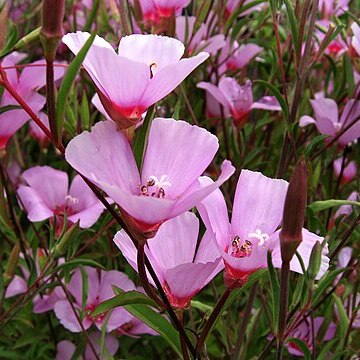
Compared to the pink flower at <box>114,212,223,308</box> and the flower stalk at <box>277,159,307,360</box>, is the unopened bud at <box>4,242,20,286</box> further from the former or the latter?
the flower stalk at <box>277,159,307,360</box>

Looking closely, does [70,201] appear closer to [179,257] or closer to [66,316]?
[66,316]

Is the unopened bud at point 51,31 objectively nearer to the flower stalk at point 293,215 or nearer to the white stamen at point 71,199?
the flower stalk at point 293,215

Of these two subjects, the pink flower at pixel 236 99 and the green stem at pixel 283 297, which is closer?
the green stem at pixel 283 297

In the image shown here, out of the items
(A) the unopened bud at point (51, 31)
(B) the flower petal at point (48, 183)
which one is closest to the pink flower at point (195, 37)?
(B) the flower petal at point (48, 183)

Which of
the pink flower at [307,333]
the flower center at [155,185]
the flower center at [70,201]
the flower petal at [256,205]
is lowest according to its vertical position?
the pink flower at [307,333]

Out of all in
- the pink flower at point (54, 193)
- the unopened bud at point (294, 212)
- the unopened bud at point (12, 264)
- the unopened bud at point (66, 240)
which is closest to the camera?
the unopened bud at point (294, 212)

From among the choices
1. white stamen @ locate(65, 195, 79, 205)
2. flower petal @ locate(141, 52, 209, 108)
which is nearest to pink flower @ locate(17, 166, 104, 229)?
white stamen @ locate(65, 195, 79, 205)

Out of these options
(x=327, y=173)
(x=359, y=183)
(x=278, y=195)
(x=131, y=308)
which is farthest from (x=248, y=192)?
(x=327, y=173)
